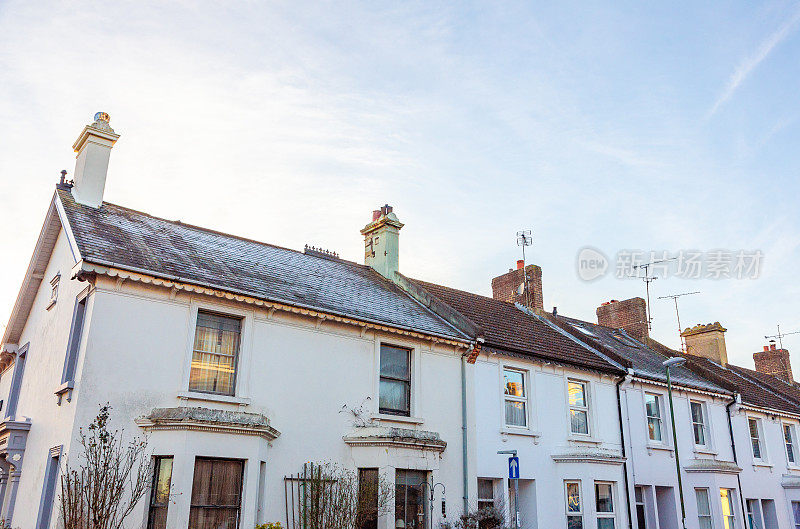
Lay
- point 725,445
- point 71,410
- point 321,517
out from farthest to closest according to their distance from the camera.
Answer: point 725,445
point 321,517
point 71,410

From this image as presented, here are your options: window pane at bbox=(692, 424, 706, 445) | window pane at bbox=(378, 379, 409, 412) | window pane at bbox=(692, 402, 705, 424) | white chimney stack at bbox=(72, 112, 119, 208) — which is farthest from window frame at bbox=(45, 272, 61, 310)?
window pane at bbox=(692, 402, 705, 424)

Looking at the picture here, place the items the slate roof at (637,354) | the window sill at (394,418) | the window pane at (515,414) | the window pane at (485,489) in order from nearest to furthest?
1. the window sill at (394,418)
2. the window pane at (485,489)
3. the window pane at (515,414)
4. the slate roof at (637,354)

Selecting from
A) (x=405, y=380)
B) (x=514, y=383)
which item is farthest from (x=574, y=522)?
(x=405, y=380)

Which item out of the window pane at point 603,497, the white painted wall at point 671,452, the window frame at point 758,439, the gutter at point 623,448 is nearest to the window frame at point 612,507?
the window pane at point 603,497

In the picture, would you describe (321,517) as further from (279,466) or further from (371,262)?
(371,262)

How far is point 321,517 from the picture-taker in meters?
14.5

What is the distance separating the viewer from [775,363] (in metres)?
40.6

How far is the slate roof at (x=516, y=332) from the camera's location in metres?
20.7

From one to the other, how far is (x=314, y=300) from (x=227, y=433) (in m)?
4.09

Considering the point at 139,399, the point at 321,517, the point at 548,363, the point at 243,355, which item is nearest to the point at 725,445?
the point at 548,363

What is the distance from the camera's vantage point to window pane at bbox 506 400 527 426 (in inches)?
781

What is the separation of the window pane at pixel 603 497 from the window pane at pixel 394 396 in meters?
6.99

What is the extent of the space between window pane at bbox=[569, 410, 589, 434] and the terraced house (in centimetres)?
5

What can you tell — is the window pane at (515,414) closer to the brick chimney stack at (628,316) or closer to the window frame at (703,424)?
the window frame at (703,424)
